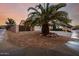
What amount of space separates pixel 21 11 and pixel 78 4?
26.1 inches

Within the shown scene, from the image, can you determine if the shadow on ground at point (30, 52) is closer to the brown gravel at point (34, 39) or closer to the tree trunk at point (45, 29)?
the brown gravel at point (34, 39)

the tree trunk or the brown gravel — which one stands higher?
the tree trunk

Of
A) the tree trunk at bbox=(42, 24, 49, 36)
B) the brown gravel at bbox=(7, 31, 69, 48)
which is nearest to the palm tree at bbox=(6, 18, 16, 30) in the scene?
the brown gravel at bbox=(7, 31, 69, 48)

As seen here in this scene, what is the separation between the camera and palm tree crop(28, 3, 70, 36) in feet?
7.38

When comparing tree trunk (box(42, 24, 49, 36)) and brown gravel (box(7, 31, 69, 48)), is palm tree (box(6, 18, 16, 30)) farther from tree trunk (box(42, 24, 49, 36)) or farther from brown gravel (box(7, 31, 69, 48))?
tree trunk (box(42, 24, 49, 36))

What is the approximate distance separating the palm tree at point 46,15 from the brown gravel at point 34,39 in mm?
82

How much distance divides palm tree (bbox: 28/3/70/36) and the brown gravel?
0.08 metres

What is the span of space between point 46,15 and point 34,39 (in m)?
0.31

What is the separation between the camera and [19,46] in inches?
89.6

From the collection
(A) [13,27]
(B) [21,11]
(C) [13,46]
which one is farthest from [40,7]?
(C) [13,46]

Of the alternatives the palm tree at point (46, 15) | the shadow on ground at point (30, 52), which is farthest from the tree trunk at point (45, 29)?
the shadow on ground at point (30, 52)

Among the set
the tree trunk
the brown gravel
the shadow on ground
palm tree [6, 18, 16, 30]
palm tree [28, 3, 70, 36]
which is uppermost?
palm tree [28, 3, 70, 36]

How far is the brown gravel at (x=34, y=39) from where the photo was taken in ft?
7.43

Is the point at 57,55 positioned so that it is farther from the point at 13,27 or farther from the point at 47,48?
the point at 13,27
